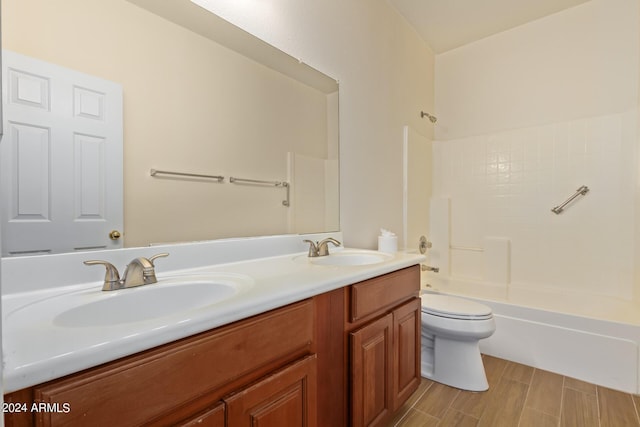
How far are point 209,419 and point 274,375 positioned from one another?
19 cm

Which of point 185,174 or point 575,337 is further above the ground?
point 185,174

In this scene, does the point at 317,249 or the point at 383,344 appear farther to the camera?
the point at 317,249

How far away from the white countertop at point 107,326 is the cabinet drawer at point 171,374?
0.03m

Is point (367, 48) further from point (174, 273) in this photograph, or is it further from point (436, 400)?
point (436, 400)

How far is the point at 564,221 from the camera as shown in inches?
94.0

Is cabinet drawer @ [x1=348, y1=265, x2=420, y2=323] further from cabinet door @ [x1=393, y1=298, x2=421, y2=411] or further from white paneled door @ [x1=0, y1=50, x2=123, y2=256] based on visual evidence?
white paneled door @ [x1=0, y1=50, x2=123, y2=256]

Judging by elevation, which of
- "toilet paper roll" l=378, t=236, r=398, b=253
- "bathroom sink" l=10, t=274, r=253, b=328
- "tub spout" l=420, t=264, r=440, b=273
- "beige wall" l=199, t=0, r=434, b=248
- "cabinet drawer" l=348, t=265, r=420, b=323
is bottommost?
"tub spout" l=420, t=264, r=440, b=273

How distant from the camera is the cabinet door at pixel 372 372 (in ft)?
3.61

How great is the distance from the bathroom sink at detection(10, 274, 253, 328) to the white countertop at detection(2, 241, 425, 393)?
0.01 meters

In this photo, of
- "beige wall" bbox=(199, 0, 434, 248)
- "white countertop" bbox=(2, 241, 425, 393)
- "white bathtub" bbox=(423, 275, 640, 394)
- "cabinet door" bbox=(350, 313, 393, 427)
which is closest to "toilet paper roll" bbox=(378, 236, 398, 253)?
"beige wall" bbox=(199, 0, 434, 248)

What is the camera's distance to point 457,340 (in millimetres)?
1779

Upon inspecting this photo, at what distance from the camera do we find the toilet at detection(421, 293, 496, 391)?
5.64 ft

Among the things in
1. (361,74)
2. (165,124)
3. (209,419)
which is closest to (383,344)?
(209,419)

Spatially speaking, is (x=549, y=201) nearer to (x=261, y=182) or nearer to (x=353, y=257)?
(x=353, y=257)
